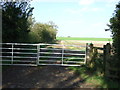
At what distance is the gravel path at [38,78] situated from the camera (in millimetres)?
7504

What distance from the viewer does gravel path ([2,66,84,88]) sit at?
7.50m

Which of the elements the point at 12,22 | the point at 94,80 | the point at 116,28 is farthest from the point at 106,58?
the point at 12,22

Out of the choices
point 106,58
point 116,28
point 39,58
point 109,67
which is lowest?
point 39,58

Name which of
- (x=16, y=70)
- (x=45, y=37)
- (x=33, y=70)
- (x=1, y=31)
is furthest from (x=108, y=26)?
(x=45, y=37)

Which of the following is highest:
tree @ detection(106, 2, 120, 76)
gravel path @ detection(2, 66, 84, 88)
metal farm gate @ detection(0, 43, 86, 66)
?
A: tree @ detection(106, 2, 120, 76)

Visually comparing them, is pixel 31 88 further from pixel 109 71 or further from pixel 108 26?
pixel 108 26

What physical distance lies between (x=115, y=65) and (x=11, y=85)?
13.4ft

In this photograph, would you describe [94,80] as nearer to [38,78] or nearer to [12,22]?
[38,78]

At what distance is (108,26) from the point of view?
1086 centimetres

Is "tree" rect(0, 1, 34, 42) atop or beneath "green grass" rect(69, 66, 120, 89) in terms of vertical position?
atop

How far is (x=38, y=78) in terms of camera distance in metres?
8.58

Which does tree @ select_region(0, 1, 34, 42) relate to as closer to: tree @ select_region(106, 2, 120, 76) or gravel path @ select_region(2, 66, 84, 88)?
gravel path @ select_region(2, 66, 84, 88)

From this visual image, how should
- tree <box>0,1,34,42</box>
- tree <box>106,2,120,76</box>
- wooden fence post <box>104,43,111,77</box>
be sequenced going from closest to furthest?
wooden fence post <box>104,43,111,77</box>
tree <box>106,2,120,76</box>
tree <box>0,1,34,42</box>


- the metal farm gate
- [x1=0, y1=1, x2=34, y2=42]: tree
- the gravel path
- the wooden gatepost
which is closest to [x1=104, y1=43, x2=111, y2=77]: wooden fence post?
the wooden gatepost
